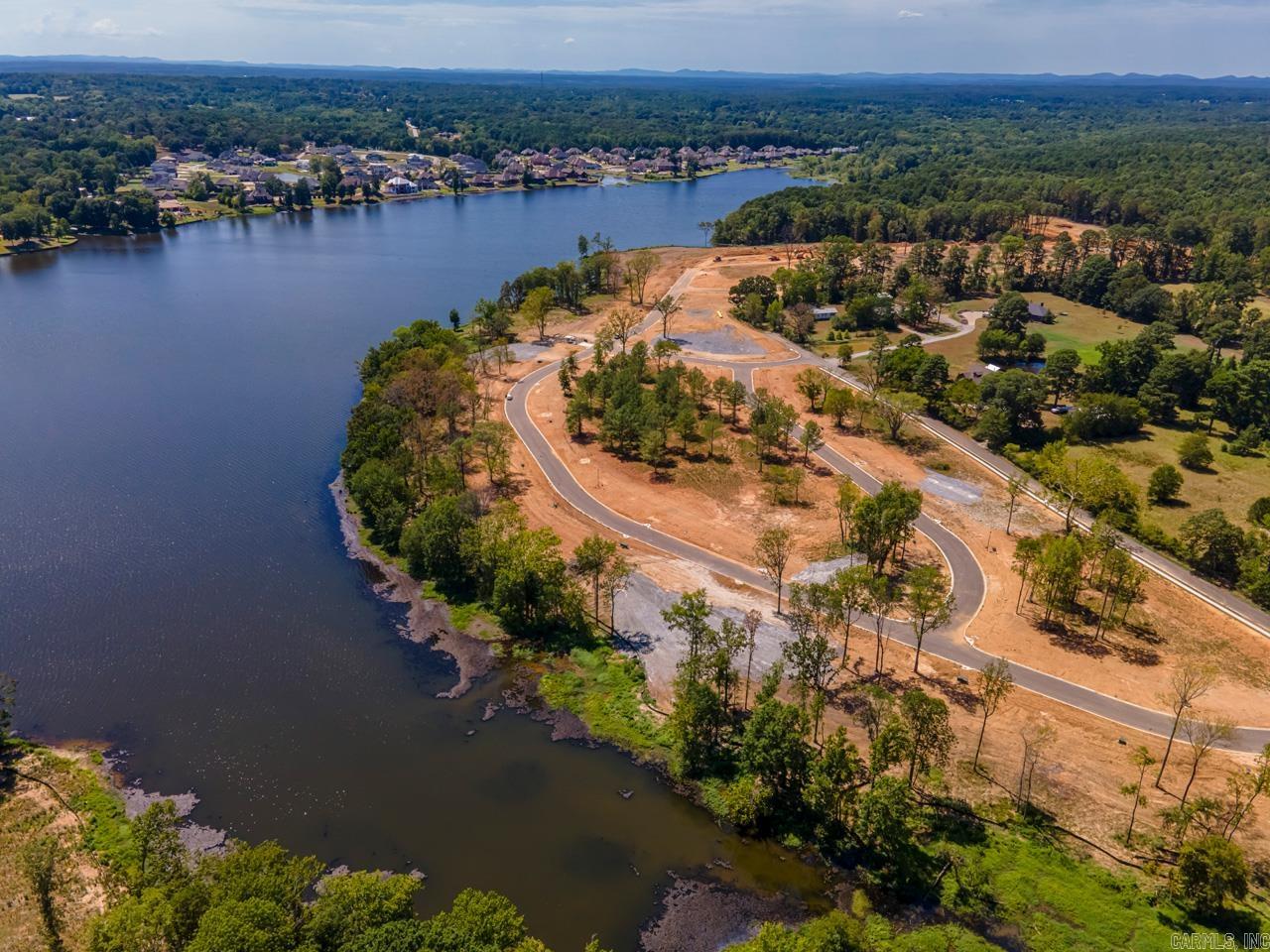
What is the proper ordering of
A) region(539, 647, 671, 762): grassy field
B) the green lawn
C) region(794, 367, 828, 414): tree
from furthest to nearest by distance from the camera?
region(794, 367, 828, 414): tree
region(539, 647, 671, 762): grassy field
the green lawn

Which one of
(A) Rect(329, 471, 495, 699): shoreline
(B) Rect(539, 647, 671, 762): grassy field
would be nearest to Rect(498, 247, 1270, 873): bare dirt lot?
(B) Rect(539, 647, 671, 762): grassy field

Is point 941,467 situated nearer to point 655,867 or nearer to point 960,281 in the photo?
point 655,867

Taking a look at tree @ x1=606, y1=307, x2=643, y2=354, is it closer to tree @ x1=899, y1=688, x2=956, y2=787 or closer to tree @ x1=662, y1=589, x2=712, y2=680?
tree @ x1=662, y1=589, x2=712, y2=680

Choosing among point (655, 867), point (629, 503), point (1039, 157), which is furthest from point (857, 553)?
point (1039, 157)

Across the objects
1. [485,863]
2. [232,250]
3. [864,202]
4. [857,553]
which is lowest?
[485,863]

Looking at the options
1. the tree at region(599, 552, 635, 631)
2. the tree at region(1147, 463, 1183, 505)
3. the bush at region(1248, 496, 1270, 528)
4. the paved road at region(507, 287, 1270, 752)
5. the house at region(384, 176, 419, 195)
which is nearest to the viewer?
the paved road at region(507, 287, 1270, 752)

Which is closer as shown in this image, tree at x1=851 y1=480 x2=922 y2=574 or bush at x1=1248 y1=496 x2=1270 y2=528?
tree at x1=851 y1=480 x2=922 y2=574

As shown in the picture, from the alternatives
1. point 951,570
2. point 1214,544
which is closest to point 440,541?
point 951,570

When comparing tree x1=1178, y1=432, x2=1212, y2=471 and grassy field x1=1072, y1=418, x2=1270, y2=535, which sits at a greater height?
tree x1=1178, y1=432, x2=1212, y2=471
